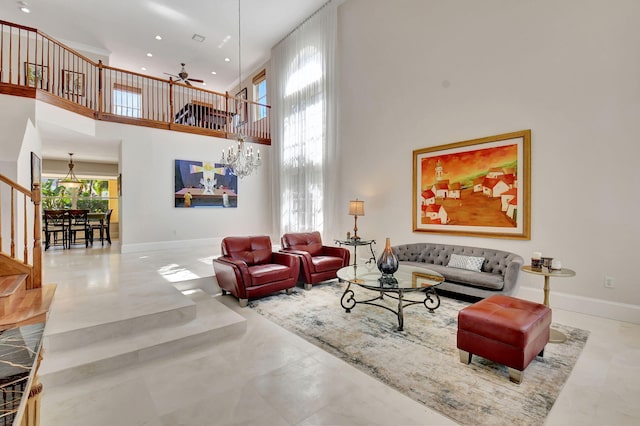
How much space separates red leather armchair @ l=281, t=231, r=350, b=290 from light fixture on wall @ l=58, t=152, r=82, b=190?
902 cm

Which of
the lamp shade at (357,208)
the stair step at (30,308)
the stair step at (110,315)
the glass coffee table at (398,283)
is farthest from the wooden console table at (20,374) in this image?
the lamp shade at (357,208)

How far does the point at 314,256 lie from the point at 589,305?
12.6 feet

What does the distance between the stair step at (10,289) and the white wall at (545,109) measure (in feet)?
17.3

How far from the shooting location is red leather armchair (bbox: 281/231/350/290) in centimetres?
477

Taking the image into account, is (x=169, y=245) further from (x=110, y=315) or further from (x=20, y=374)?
(x=20, y=374)

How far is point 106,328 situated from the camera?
9.24ft

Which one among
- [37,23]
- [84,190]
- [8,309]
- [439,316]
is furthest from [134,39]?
[439,316]

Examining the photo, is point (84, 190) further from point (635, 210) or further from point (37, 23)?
point (635, 210)

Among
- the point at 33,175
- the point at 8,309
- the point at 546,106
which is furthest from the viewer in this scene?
the point at 33,175

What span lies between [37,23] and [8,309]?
8.43 m

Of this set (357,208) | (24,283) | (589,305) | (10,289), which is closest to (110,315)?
(10,289)

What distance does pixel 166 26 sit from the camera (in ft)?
25.2

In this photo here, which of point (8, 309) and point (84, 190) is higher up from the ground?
point (84, 190)

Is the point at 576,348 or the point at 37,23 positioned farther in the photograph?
the point at 37,23
